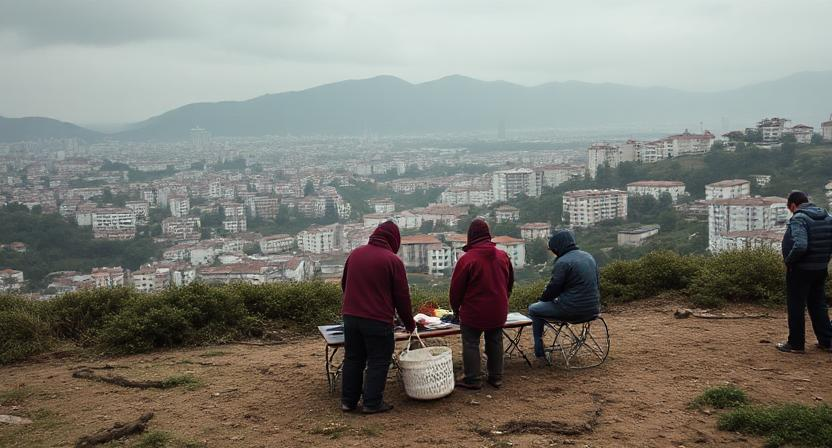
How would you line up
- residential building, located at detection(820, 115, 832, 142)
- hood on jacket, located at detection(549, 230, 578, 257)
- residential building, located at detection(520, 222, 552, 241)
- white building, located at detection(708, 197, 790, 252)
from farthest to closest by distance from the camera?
residential building, located at detection(820, 115, 832, 142) < residential building, located at detection(520, 222, 552, 241) < white building, located at detection(708, 197, 790, 252) < hood on jacket, located at detection(549, 230, 578, 257)

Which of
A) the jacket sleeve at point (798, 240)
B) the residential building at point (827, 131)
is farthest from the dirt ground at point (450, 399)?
the residential building at point (827, 131)

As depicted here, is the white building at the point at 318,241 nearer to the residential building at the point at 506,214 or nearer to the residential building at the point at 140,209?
the residential building at the point at 506,214

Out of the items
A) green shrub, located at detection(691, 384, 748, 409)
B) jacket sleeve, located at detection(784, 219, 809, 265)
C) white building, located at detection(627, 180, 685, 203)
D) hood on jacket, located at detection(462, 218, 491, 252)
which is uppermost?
hood on jacket, located at detection(462, 218, 491, 252)

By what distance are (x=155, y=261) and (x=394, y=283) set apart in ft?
122

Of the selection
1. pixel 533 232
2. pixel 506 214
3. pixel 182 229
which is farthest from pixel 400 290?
pixel 182 229

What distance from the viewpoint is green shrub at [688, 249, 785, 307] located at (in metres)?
7.64

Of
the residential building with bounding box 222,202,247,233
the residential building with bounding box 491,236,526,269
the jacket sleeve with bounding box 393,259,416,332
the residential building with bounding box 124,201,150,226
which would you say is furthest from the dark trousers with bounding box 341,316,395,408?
the residential building with bounding box 222,202,247,233

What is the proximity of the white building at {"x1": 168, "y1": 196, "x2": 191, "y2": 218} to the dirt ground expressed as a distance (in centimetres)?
5416

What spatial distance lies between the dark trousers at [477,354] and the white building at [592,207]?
41.8 meters

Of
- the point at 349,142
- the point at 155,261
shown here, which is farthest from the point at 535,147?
the point at 155,261

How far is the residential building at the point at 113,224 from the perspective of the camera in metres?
41.9

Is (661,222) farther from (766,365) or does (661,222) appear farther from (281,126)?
(281,126)

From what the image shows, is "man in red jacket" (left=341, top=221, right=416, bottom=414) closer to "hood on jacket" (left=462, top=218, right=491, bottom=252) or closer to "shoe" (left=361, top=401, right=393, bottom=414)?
"shoe" (left=361, top=401, right=393, bottom=414)

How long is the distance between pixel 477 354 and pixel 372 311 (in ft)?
3.18
